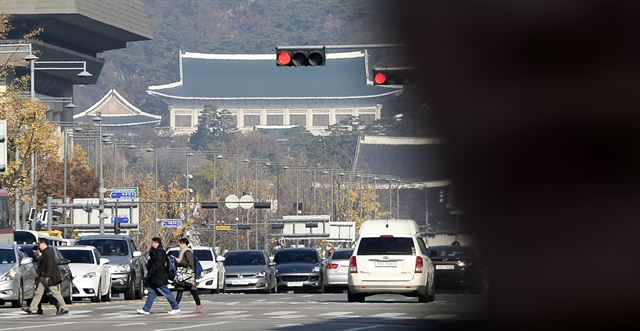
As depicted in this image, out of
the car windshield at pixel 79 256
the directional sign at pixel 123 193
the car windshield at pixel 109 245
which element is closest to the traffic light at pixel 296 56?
the car windshield at pixel 79 256

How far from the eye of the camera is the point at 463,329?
1.86m

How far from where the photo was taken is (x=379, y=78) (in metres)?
2.00

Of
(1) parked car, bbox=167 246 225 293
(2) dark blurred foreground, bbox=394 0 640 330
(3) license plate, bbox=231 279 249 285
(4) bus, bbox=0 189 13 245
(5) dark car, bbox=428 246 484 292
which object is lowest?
(3) license plate, bbox=231 279 249 285

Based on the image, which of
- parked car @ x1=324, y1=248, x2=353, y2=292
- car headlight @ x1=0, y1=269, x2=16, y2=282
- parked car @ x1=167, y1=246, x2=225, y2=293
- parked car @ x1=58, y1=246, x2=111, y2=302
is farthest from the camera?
parked car @ x1=324, y1=248, x2=353, y2=292

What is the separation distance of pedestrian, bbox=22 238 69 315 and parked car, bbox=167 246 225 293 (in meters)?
13.6

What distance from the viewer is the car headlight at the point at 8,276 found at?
3116 cm

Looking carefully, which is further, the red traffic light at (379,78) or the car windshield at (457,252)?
the red traffic light at (379,78)

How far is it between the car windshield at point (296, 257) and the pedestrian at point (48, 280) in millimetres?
19154

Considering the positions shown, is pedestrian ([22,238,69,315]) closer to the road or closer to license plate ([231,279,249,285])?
the road

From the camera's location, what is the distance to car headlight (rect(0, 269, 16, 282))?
31156 millimetres

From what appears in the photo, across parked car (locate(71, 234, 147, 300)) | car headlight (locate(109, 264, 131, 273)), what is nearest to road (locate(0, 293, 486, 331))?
parked car (locate(71, 234, 147, 300))

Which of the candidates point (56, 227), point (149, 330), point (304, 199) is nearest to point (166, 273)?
point (149, 330)

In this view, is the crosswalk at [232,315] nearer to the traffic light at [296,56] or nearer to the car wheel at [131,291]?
the traffic light at [296,56]

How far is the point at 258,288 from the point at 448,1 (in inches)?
1742
